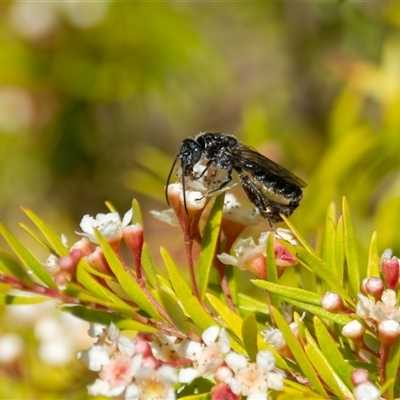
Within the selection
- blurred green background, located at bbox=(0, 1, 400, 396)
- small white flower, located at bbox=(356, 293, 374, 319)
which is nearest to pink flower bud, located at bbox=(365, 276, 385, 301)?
small white flower, located at bbox=(356, 293, 374, 319)

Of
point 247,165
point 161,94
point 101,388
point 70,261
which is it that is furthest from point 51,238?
point 161,94

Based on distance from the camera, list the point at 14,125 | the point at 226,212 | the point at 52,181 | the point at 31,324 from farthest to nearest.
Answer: the point at 52,181, the point at 14,125, the point at 31,324, the point at 226,212

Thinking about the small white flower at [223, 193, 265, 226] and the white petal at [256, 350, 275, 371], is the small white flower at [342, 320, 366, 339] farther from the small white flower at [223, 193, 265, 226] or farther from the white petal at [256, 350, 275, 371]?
the small white flower at [223, 193, 265, 226]

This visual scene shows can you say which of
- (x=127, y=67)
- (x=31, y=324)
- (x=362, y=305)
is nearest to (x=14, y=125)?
(x=127, y=67)

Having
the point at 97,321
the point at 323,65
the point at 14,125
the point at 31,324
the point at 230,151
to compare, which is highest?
the point at 323,65

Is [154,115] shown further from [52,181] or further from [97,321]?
[97,321]

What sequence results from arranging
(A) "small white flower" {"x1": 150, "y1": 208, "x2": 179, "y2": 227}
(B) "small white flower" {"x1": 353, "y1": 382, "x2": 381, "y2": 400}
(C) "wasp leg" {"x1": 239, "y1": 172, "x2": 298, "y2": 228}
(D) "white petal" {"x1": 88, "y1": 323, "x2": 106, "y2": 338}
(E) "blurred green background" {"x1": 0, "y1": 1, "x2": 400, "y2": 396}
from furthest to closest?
1. (E) "blurred green background" {"x1": 0, "y1": 1, "x2": 400, "y2": 396}
2. (C) "wasp leg" {"x1": 239, "y1": 172, "x2": 298, "y2": 228}
3. (A) "small white flower" {"x1": 150, "y1": 208, "x2": 179, "y2": 227}
4. (D) "white petal" {"x1": 88, "y1": 323, "x2": 106, "y2": 338}
5. (B) "small white flower" {"x1": 353, "y1": 382, "x2": 381, "y2": 400}

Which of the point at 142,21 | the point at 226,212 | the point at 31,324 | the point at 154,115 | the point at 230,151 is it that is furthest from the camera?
the point at 154,115

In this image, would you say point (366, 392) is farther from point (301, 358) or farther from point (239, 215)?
point (239, 215)

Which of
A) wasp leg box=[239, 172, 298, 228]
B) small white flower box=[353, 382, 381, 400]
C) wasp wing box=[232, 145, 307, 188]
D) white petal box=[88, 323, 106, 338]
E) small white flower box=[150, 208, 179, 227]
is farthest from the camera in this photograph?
wasp wing box=[232, 145, 307, 188]
